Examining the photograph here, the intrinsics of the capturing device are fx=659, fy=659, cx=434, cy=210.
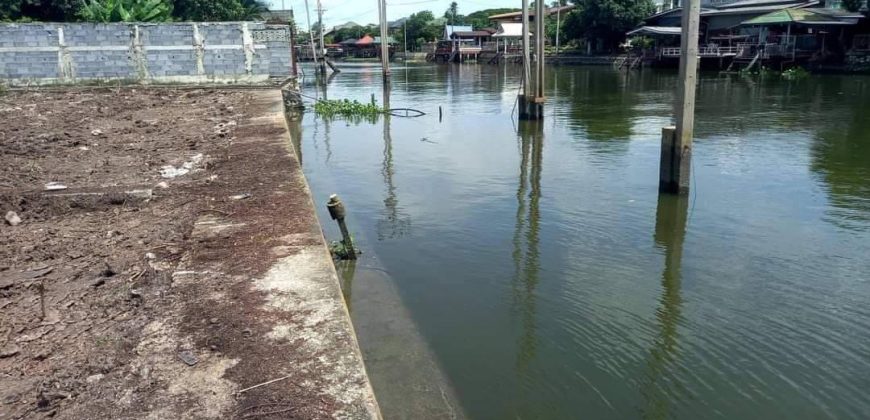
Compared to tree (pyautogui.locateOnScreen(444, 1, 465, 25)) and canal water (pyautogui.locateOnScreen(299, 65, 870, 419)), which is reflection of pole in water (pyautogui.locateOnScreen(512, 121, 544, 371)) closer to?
canal water (pyautogui.locateOnScreen(299, 65, 870, 419))

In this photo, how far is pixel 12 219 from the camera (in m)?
6.70

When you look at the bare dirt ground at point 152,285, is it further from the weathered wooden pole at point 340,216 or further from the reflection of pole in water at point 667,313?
the reflection of pole in water at point 667,313

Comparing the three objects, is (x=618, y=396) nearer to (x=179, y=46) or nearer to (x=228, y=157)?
(x=228, y=157)

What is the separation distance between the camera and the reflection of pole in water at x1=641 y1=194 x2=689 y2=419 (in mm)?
4781

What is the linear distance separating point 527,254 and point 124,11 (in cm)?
2428

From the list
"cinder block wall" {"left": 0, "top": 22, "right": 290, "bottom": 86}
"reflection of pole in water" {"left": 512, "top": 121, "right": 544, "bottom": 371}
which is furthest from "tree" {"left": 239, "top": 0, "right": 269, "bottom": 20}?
"reflection of pole in water" {"left": 512, "top": 121, "right": 544, "bottom": 371}

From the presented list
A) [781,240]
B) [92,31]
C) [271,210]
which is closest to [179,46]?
[92,31]

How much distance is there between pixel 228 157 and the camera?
385 inches

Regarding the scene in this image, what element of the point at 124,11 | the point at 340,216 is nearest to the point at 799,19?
the point at 124,11

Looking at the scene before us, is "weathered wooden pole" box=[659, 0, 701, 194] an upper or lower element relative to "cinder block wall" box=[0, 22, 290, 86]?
lower

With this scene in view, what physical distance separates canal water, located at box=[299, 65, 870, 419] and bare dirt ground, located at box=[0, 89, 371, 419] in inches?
45.9

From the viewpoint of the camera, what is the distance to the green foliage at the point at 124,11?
86.1ft

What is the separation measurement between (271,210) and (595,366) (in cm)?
354

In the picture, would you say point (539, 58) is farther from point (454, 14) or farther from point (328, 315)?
point (454, 14)
